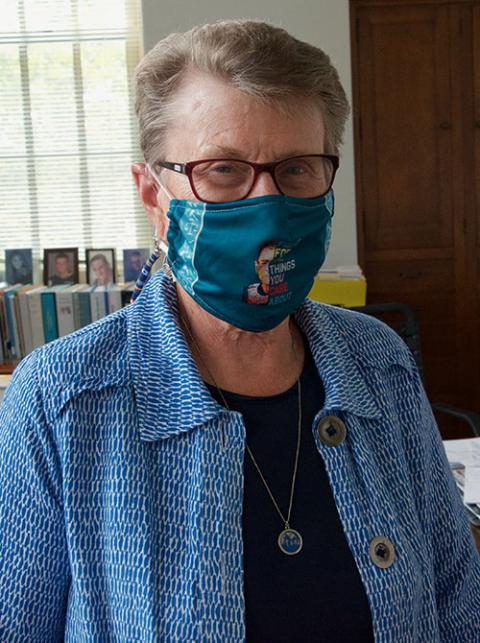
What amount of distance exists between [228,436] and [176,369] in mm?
120

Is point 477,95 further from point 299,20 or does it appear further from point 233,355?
point 233,355

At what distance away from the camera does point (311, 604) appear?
1.16 metres

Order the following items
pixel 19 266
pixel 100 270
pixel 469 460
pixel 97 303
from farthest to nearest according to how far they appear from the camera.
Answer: pixel 19 266 → pixel 100 270 → pixel 97 303 → pixel 469 460

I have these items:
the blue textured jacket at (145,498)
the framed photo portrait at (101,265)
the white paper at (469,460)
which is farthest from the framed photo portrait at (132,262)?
the blue textured jacket at (145,498)

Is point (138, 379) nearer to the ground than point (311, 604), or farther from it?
farther from it

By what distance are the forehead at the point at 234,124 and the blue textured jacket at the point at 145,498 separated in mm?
245

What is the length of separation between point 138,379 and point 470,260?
3209 millimetres

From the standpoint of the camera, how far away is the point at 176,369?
4.05ft

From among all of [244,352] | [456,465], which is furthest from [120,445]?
[456,465]

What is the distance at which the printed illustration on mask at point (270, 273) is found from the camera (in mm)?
1242

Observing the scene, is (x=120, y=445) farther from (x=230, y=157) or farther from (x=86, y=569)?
(x=230, y=157)

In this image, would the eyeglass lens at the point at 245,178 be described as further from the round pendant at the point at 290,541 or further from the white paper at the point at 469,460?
the white paper at the point at 469,460

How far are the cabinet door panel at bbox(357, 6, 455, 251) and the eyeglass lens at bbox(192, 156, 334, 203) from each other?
2.90 metres

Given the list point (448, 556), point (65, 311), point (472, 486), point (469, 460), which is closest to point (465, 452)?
point (469, 460)
